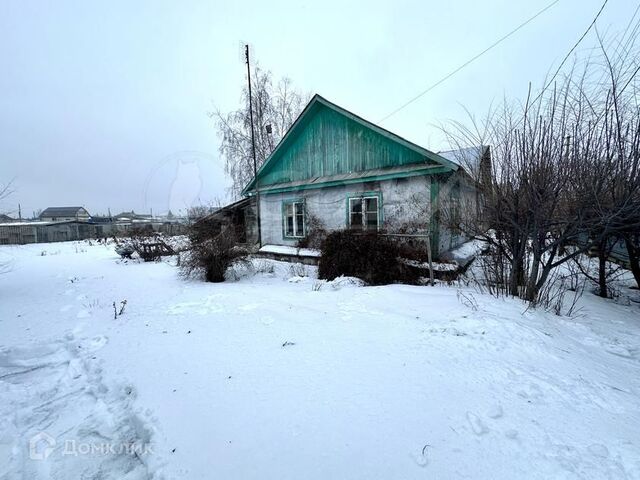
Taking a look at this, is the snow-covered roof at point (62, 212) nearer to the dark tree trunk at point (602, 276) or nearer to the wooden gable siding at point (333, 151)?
the wooden gable siding at point (333, 151)

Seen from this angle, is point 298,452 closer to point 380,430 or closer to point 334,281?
point 380,430

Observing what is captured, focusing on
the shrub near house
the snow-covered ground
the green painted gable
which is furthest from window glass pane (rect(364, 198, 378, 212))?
the snow-covered ground

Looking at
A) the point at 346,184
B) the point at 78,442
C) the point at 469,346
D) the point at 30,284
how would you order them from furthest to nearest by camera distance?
1. the point at 346,184
2. the point at 30,284
3. the point at 469,346
4. the point at 78,442

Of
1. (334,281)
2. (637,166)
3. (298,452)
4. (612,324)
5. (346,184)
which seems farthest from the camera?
(346,184)

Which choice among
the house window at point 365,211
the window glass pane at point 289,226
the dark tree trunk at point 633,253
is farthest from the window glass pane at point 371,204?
the dark tree trunk at point 633,253

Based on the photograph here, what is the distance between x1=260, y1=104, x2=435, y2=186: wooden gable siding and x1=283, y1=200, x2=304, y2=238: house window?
112 centimetres

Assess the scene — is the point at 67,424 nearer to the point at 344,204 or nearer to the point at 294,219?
the point at 344,204

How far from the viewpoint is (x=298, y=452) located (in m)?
1.67

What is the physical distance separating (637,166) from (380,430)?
14.5 feet

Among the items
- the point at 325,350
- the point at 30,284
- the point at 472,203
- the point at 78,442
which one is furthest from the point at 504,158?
the point at 30,284

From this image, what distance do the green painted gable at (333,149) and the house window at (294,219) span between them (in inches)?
41.5

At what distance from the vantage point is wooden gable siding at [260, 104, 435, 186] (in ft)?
29.7

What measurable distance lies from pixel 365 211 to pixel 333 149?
280cm

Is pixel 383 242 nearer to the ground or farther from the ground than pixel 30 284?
farther from the ground
